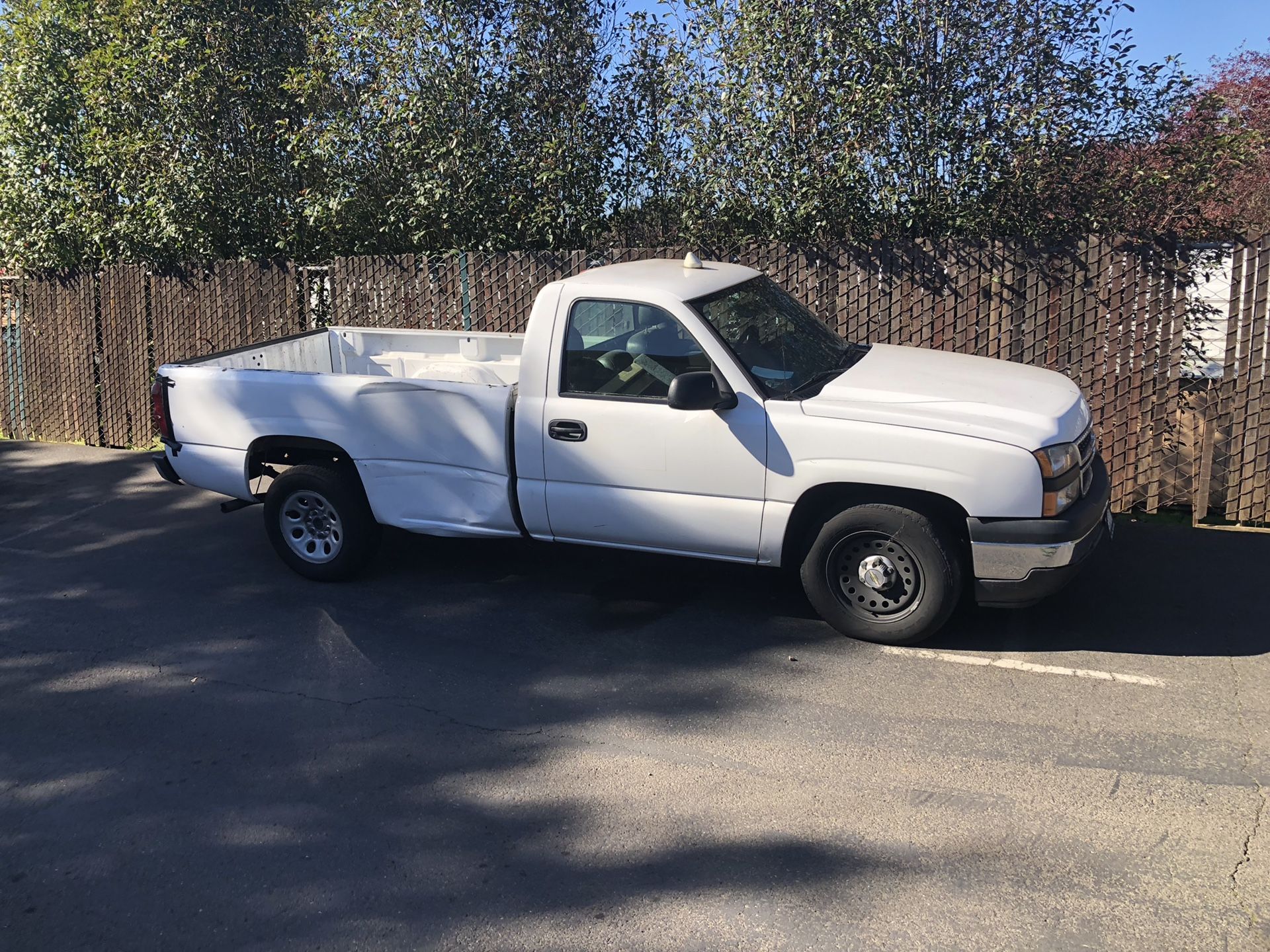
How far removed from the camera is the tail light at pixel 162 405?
711 centimetres

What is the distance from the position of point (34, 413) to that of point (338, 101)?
17.1 feet

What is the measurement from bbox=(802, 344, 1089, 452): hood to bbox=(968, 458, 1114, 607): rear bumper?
0.39 meters

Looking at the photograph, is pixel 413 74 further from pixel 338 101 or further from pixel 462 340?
pixel 462 340

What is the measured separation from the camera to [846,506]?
5.56m

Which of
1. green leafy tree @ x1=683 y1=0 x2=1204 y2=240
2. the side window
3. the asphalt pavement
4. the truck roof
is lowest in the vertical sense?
the asphalt pavement

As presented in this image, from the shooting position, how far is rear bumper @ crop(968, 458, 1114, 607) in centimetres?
511

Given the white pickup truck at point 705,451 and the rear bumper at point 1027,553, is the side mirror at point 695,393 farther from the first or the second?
the rear bumper at point 1027,553

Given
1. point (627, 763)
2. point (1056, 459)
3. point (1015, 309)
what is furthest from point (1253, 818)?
point (1015, 309)

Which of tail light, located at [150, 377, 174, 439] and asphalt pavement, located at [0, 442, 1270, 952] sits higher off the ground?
tail light, located at [150, 377, 174, 439]

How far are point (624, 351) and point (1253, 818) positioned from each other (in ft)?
11.8

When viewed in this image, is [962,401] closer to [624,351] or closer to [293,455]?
[624,351]

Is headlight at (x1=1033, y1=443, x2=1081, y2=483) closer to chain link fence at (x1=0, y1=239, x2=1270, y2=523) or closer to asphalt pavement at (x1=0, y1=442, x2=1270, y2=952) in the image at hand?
asphalt pavement at (x1=0, y1=442, x2=1270, y2=952)

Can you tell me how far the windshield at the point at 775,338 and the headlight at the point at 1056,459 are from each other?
4.00ft

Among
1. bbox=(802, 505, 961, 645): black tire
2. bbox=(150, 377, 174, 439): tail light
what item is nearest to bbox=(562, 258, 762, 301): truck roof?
bbox=(802, 505, 961, 645): black tire
